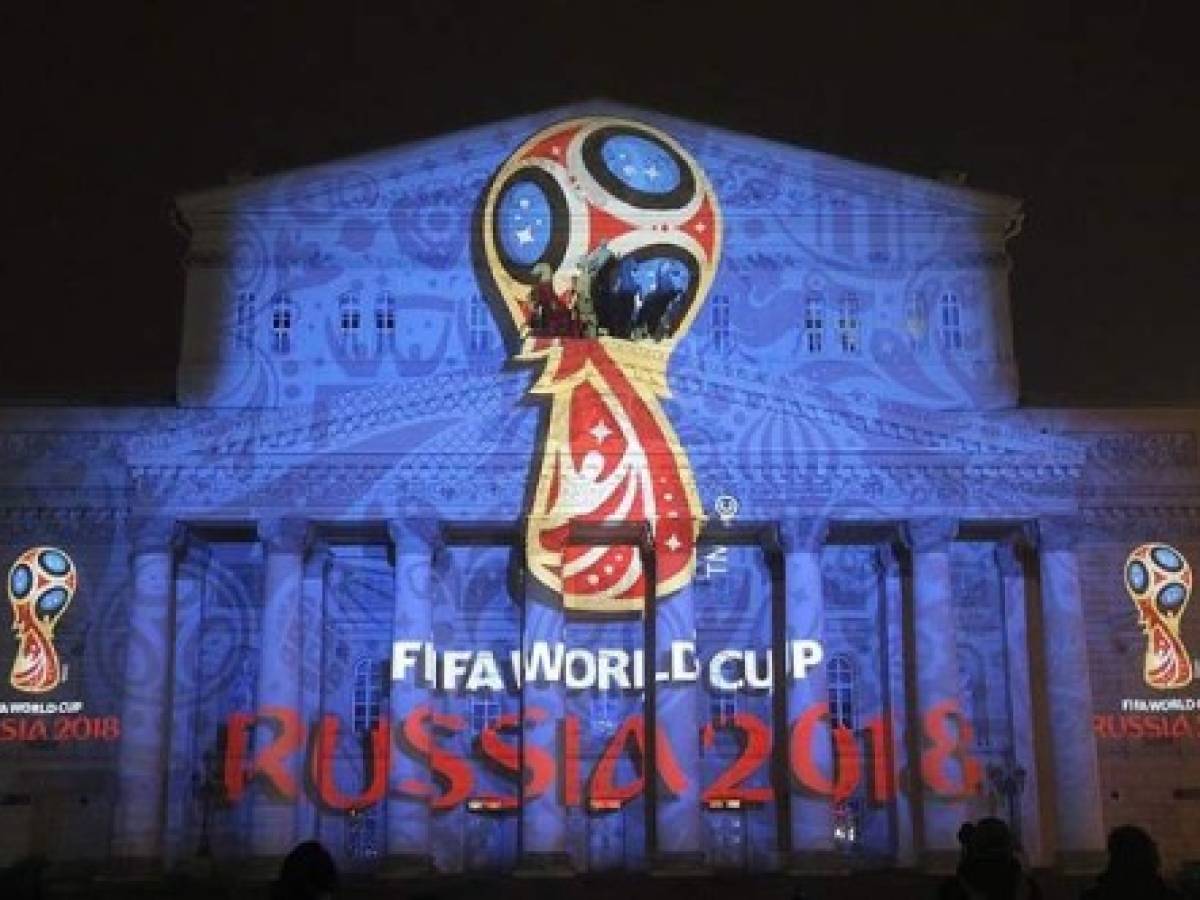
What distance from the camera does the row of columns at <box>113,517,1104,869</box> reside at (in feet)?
131

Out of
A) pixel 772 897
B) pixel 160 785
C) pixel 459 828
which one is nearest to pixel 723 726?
pixel 459 828

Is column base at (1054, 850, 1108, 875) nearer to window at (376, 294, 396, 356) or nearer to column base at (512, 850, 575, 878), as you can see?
column base at (512, 850, 575, 878)

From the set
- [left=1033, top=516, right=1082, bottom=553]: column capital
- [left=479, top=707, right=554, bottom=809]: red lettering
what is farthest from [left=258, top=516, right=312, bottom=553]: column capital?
[left=1033, top=516, right=1082, bottom=553]: column capital

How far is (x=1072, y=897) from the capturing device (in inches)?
1347

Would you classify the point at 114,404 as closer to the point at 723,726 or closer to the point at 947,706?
the point at 723,726

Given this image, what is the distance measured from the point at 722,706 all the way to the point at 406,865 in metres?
10.1

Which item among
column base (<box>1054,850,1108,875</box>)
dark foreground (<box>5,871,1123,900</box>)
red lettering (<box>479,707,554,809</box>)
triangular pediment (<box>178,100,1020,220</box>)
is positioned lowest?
dark foreground (<box>5,871,1123,900</box>)

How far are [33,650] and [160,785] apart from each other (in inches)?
229

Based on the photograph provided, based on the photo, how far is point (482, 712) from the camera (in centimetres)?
4488

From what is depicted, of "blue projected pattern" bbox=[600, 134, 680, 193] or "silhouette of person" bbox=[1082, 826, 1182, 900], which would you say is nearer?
"silhouette of person" bbox=[1082, 826, 1182, 900]

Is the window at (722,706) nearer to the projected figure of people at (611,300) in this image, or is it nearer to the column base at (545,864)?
the column base at (545,864)

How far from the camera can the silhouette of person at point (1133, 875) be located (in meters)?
7.93

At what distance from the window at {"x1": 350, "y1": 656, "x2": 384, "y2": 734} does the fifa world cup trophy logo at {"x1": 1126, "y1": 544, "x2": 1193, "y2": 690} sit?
65.8ft

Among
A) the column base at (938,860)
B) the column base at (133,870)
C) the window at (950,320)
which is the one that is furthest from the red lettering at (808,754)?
the column base at (133,870)
